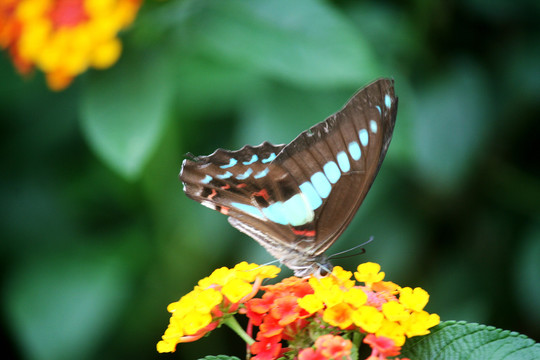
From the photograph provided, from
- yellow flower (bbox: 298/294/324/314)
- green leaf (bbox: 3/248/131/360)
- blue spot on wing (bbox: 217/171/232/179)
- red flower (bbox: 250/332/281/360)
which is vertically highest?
blue spot on wing (bbox: 217/171/232/179)

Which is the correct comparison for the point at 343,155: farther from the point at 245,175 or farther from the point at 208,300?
the point at 208,300

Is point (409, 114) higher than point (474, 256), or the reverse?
point (409, 114)

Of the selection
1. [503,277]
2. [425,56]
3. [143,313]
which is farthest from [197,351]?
[425,56]

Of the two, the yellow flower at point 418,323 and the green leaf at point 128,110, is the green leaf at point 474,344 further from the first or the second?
the green leaf at point 128,110

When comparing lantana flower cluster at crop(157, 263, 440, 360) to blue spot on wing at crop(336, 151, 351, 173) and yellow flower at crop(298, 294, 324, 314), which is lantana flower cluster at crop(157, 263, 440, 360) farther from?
blue spot on wing at crop(336, 151, 351, 173)

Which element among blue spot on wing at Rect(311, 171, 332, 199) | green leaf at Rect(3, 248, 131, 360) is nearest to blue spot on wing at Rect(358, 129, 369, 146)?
blue spot on wing at Rect(311, 171, 332, 199)

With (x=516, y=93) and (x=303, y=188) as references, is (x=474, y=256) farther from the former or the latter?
(x=303, y=188)
